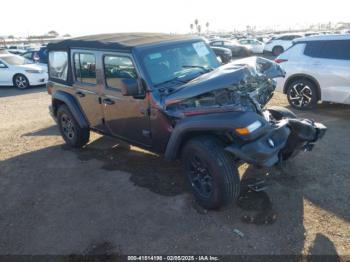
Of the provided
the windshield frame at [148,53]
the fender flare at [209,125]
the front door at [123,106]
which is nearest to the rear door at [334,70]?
the windshield frame at [148,53]

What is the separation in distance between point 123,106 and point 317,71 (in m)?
4.80

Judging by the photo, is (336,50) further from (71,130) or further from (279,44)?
(279,44)

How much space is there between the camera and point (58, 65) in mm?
5754

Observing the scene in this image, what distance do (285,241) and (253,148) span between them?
0.96m

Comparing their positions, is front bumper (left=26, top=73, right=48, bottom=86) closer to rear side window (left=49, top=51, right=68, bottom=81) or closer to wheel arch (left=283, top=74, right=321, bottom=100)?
rear side window (left=49, top=51, right=68, bottom=81)

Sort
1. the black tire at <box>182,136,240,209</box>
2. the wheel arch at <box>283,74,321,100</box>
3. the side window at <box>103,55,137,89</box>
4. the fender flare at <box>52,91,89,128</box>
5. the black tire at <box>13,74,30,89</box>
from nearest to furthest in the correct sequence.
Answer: the black tire at <box>182,136,240,209</box>, the side window at <box>103,55,137,89</box>, the fender flare at <box>52,91,89,128</box>, the wheel arch at <box>283,74,321,100</box>, the black tire at <box>13,74,30,89</box>

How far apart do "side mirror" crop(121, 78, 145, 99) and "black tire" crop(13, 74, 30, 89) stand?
439 inches

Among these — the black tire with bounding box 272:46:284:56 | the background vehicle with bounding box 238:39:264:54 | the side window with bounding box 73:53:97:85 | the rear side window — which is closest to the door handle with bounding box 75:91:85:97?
the side window with bounding box 73:53:97:85

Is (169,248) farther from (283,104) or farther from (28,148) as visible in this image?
(283,104)

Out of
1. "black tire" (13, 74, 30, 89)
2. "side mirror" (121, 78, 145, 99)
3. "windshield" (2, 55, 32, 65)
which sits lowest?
"black tire" (13, 74, 30, 89)

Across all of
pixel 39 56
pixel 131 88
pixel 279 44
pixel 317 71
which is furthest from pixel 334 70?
pixel 279 44

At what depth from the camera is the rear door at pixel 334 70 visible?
271 inches

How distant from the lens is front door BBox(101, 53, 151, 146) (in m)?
4.29

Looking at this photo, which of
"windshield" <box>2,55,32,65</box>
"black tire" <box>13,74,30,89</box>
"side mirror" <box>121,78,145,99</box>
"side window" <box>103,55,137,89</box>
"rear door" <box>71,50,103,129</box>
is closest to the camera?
"side mirror" <box>121,78,145,99</box>
